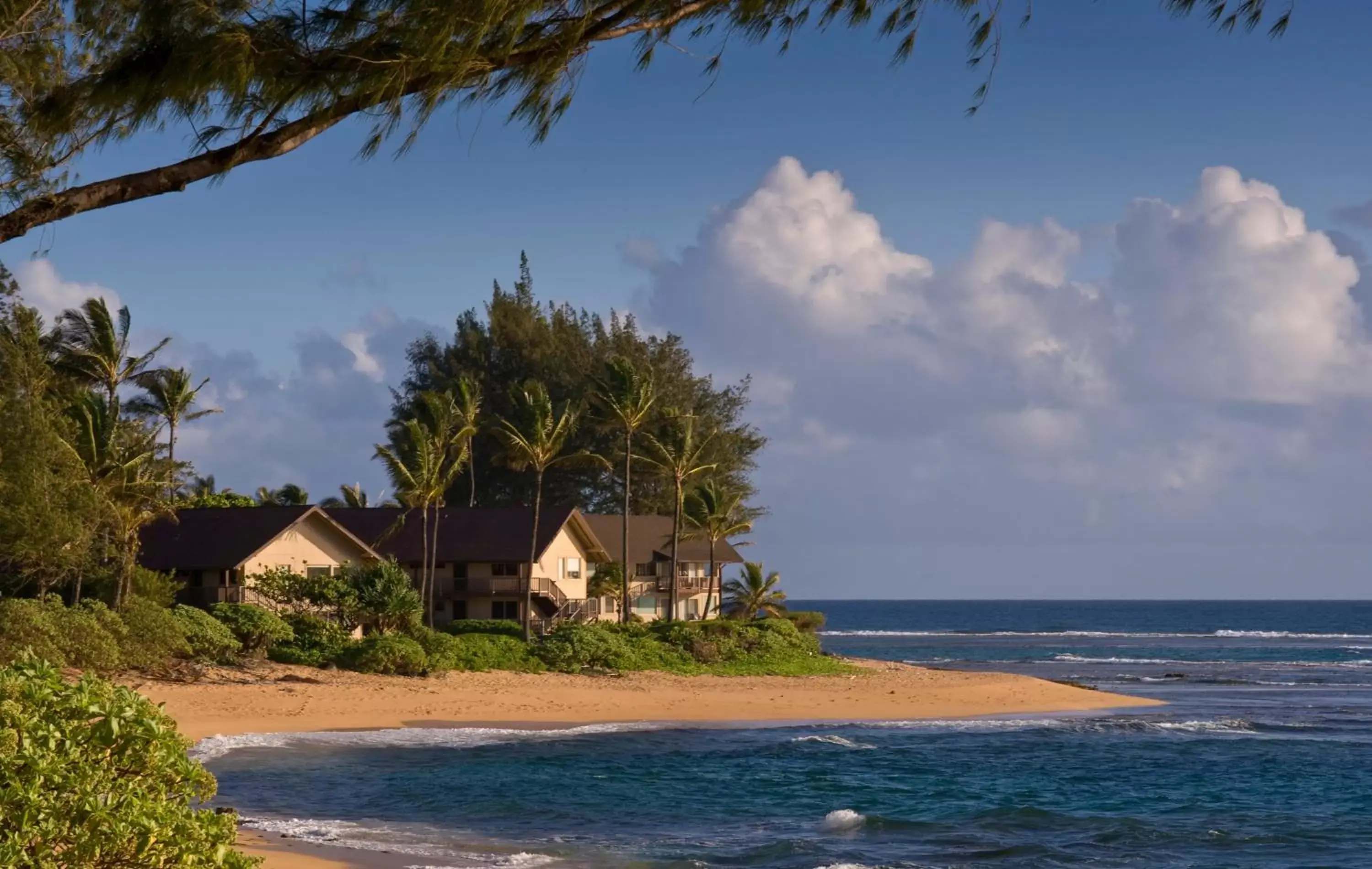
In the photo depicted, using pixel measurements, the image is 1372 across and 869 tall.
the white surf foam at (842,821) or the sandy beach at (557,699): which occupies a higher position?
the sandy beach at (557,699)

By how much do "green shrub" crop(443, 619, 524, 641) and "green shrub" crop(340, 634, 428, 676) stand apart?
325 inches

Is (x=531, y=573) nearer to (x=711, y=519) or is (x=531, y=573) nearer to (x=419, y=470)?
(x=419, y=470)

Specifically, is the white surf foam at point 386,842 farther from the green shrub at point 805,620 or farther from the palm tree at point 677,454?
the green shrub at point 805,620

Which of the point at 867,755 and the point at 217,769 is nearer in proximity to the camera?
the point at 217,769

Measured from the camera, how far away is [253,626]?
4153 centimetres

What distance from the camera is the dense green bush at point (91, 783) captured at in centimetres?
823

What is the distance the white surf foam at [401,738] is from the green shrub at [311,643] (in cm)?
854

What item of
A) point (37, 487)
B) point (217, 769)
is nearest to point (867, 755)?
point (217, 769)

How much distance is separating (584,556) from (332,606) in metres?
19.4

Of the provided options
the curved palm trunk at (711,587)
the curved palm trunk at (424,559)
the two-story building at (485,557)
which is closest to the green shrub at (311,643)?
the curved palm trunk at (424,559)

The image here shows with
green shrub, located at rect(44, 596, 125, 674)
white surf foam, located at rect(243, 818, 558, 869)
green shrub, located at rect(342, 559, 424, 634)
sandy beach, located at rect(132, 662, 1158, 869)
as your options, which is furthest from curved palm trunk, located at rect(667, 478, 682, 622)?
white surf foam, located at rect(243, 818, 558, 869)

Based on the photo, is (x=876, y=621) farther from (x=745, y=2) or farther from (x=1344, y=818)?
(x=745, y=2)

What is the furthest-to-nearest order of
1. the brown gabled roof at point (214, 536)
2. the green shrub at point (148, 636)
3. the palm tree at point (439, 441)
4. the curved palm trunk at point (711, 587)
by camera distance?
the curved palm trunk at point (711, 587) → the palm tree at point (439, 441) → the brown gabled roof at point (214, 536) → the green shrub at point (148, 636)

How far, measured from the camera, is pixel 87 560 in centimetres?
3872
